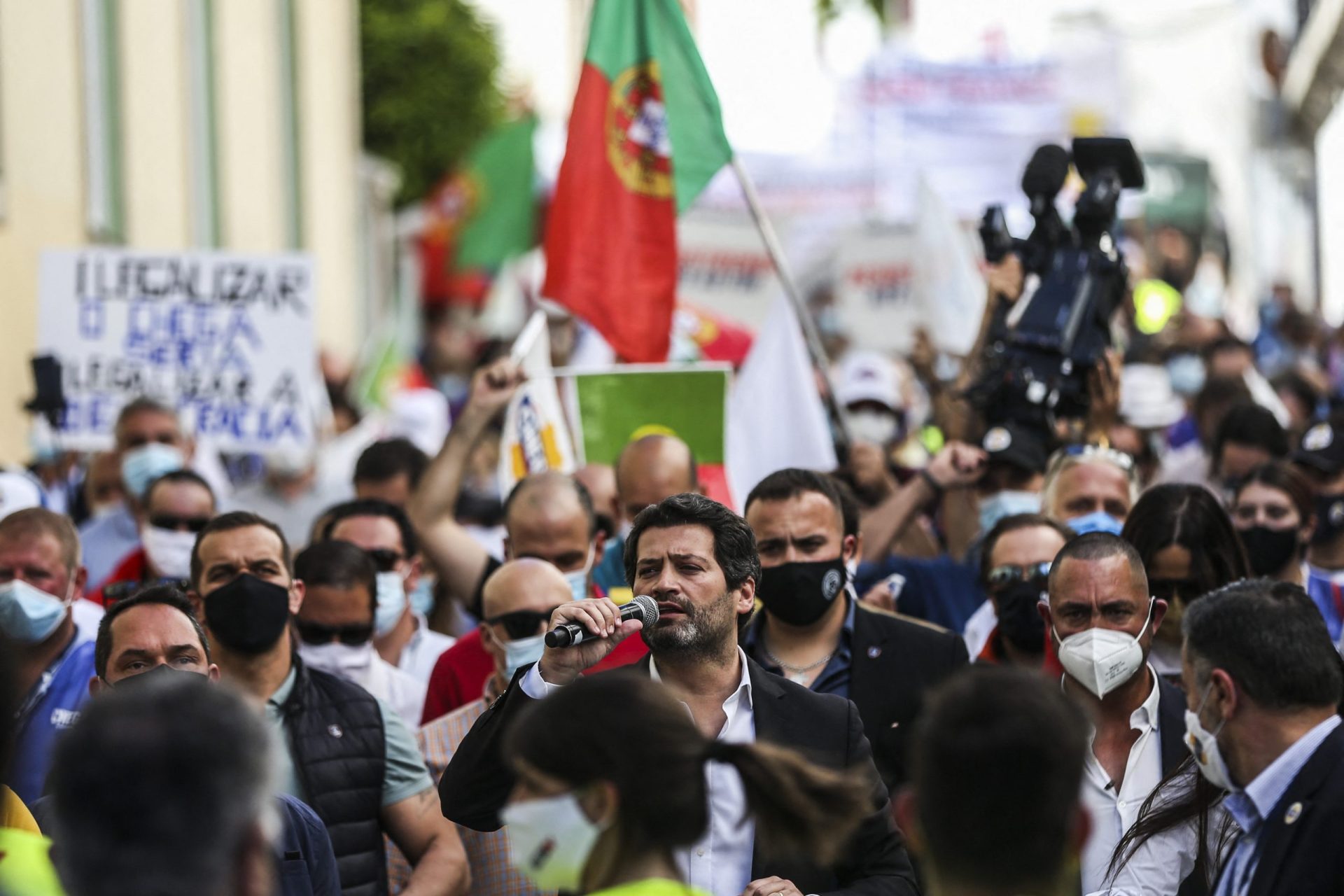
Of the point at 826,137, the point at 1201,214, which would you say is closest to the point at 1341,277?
the point at 1201,214

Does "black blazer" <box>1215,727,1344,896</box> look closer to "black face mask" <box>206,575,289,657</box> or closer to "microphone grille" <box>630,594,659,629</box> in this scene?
"microphone grille" <box>630,594,659,629</box>

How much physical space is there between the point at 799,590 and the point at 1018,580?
798 mm

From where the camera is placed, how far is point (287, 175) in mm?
20281

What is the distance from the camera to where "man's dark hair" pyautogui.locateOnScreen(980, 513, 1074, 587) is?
20.8 ft

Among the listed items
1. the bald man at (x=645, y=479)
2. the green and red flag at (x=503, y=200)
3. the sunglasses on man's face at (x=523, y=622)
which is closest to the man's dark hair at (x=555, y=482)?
the bald man at (x=645, y=479)

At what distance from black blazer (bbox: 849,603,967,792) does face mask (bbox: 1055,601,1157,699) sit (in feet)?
1.47

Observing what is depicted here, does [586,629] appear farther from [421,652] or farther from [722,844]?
[421,652]

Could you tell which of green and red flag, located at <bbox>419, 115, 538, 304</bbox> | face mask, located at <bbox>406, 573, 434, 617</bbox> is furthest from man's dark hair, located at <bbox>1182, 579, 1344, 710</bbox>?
green and red flag, located at <bbox>419, 115, 538, 304</bbox>

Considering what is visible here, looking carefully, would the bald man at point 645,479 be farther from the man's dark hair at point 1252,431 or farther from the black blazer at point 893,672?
the man's dark hair at point 1252,431

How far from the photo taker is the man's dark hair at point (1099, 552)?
5254 mm

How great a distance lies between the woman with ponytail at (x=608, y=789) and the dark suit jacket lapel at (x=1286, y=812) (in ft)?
4.02

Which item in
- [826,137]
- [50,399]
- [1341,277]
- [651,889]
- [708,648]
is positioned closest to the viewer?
[651,889]

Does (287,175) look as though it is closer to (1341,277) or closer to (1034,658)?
(1034,658)

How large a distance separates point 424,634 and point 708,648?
2.64 metres
